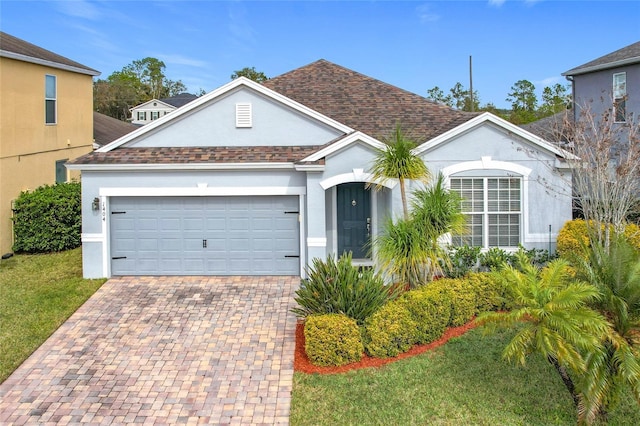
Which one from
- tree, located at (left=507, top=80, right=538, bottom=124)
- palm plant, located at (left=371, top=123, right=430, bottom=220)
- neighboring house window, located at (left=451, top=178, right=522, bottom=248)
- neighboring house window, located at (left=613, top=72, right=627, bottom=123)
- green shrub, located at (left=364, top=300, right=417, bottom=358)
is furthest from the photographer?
tree, located at (left=507, top=80, right=538, bottom=124)

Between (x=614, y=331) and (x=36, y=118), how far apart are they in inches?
714

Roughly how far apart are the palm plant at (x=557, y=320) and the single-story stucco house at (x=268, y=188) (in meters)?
6.14

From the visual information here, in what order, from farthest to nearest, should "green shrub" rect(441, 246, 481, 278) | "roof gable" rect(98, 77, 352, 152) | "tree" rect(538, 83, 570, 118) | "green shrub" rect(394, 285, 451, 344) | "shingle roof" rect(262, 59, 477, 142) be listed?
"tree" rect(538, 83, 570, 118)
"shingle roof" rect(262, 59, 477, 142)
"roof gable" rect(98, 77, 352, 152)
"green shrub" rect(441, 246, 481, 278)
"green shrub" rect(394, 285, 451, 344)

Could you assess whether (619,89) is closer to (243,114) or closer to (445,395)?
(243,114)

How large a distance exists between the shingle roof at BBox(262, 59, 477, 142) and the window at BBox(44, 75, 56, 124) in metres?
7.70

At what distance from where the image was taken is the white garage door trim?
14750mm

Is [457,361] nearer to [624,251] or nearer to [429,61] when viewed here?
[624,251]

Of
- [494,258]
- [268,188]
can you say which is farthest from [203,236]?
[494,258]

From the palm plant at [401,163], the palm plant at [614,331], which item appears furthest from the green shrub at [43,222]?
the palm plant at [614,331]

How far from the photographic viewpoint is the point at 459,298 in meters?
11.2

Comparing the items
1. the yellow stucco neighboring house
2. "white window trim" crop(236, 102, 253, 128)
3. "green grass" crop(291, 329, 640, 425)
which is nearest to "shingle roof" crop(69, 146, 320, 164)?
"white window trim" crop(236, 102, 253, 128)

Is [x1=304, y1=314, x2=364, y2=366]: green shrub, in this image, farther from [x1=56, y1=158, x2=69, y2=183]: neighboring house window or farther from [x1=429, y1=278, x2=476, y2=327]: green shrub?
[x1=56, y1=158, x2=69, y2=183]: neighboring house window

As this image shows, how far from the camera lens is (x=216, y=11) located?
65.2ft

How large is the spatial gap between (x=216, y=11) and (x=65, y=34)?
440 inches
